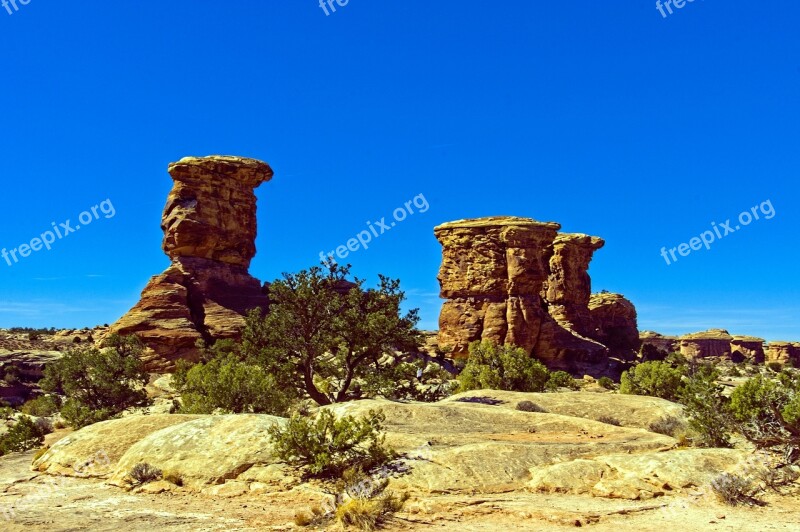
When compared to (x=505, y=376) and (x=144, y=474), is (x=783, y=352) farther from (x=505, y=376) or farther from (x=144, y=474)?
(x=144, y=474)

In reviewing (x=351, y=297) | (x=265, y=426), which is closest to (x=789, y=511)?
(x=265, y=426)

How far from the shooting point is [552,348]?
64.9 metres

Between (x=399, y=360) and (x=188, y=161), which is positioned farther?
(x=188, y=161)

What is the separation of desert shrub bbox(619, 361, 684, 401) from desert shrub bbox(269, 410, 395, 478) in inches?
1007

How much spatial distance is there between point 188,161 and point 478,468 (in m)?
59.4

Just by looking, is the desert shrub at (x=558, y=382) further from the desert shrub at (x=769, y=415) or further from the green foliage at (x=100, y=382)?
the green foliage at (x=100, y=382)

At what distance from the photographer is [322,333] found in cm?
2595

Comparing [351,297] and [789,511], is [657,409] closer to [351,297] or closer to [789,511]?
[789,511]

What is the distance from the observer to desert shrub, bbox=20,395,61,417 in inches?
1459

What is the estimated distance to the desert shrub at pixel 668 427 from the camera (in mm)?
18481

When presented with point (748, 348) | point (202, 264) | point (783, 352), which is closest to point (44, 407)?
point (202, 264)

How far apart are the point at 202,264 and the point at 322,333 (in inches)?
1608

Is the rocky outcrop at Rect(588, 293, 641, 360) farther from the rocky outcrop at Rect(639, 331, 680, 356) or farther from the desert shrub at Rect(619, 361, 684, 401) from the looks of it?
the desert shrub at Rect(619, 361, 684, 401)

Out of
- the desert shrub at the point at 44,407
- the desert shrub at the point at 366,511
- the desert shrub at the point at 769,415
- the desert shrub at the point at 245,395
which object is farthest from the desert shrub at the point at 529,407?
the desert shrub at the point at 44,407
